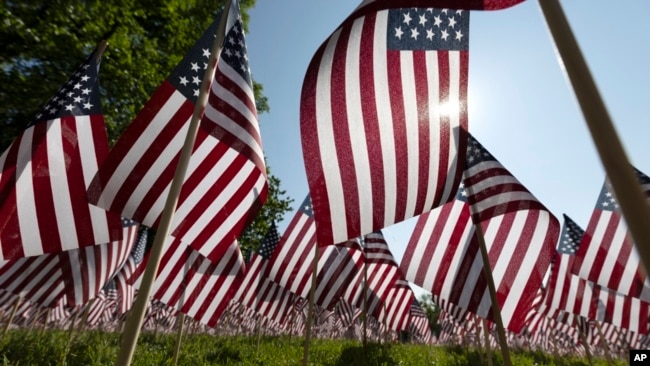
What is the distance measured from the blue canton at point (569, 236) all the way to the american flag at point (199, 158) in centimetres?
1055

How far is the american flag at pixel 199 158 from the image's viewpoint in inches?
135

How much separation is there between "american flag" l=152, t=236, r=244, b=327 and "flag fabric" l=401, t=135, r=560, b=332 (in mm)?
4038

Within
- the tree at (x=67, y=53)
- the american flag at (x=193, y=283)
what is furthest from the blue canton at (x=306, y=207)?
the tree at (x=67, y=53)

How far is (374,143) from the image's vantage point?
10.3 feet

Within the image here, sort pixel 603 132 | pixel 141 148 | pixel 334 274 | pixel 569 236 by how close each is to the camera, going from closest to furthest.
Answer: pixel 603 132, pixel 141 148, pixel 334 274, pixel 569 236

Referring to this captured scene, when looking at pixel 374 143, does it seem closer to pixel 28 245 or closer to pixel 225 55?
pixel 225 55

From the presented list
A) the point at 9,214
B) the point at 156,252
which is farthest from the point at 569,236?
the point at 9,214

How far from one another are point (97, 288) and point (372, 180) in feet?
23.2

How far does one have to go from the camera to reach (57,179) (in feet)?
12.8

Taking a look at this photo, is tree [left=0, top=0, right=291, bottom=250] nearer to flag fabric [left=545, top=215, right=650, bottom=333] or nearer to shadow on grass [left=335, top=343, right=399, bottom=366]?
shadow on grass [left=335, top=343, right=399, bottom=366]

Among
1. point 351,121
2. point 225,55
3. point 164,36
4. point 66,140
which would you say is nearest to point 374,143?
point 351,121

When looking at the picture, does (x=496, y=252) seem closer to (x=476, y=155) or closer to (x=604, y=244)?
(x=476, y=155)

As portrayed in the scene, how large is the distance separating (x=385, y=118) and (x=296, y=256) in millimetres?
6653

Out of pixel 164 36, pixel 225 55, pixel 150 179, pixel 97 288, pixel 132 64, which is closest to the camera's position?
pixel 150 179
